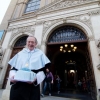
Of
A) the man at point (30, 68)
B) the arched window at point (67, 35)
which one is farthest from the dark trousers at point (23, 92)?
the arched window at point (67, 35)

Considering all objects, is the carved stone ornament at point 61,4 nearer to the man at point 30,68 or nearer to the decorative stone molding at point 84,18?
the decorative stone molding at point 84,18

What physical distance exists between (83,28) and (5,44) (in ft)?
23.9

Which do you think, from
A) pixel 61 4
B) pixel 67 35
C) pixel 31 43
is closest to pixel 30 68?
pixel 31 43

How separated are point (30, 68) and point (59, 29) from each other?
6819 millimetres

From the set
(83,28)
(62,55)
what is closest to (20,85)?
(83,28)

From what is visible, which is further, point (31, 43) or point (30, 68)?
point (31, 43)

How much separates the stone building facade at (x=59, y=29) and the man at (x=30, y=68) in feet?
15.0

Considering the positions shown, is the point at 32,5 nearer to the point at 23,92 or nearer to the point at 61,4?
the point at 61,4

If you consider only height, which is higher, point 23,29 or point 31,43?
point 23,29

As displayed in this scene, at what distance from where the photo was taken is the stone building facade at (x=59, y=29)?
608 cm

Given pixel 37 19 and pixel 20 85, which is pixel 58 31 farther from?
pixel 20 85

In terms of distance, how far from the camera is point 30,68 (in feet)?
4.54

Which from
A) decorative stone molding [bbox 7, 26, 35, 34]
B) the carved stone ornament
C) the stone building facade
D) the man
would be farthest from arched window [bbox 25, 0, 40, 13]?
the man

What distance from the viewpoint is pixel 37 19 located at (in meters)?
8.46
